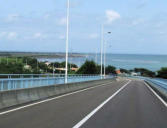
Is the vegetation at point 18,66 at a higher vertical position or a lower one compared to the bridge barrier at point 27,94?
higher

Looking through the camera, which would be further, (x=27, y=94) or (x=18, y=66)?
(x=18, y=66)

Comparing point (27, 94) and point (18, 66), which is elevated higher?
point (18, 66)

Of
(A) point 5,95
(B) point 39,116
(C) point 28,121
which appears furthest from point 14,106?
(C) point 28,121

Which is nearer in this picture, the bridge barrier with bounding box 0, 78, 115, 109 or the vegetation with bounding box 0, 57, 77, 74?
the bridge barrier with bounding box 0, 78, 115, 109

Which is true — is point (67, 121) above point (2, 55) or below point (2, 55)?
below

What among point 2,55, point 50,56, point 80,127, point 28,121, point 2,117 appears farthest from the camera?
point 50,56

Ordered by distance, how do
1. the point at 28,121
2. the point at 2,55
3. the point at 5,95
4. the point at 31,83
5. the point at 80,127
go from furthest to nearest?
the point at 2,55, the point at 31,83, the point at 5,95, the point at 28,121, the point at 80,127

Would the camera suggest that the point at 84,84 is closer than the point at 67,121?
No

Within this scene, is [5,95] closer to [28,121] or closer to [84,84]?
[28,121]

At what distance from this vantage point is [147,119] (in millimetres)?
13430

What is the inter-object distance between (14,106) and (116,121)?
6.10 metres

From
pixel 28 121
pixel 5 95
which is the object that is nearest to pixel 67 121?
pixel 28 121

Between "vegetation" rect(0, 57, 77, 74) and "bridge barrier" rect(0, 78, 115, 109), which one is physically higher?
"vegetation" rect(0, 57, 77, 74)

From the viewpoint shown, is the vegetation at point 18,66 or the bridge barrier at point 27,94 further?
the vegetation at point 18,66
